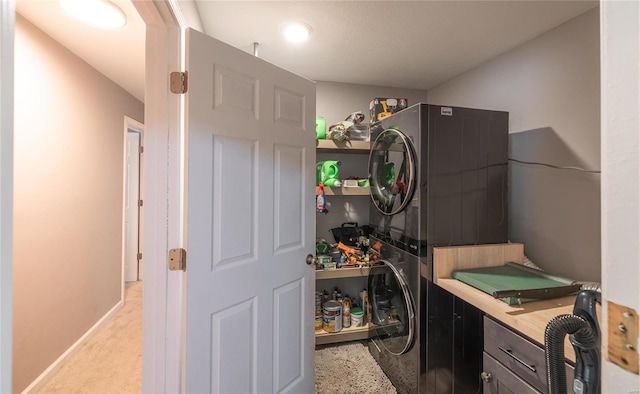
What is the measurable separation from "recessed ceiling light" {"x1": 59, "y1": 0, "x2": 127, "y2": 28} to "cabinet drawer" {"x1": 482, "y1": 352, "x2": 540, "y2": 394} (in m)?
A: 2.60

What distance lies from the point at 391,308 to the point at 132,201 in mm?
3446

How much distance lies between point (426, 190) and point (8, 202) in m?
1.54

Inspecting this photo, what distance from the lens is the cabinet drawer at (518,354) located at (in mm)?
975

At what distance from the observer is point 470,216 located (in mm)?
1603

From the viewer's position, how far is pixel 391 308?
1898 millimetres

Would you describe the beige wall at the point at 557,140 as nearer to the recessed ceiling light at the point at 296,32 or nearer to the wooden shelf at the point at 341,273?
the wooden shelf at the point at 341,273

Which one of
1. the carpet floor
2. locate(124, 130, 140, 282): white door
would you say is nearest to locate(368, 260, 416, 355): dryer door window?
the carpet floor

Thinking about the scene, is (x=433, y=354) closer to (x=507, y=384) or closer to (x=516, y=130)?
(x=507, y=384)

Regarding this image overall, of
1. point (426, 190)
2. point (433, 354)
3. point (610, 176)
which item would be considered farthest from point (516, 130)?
point (610, 176)

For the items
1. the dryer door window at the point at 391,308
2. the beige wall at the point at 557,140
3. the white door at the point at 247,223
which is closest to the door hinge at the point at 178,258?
the white door at the point at 247,223

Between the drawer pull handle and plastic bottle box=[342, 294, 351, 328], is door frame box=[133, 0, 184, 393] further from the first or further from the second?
plastic bottle box=[342, 294, 351, 328]

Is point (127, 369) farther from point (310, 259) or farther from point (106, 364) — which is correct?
point (310, 259)

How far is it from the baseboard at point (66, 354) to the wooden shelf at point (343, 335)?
1890mm

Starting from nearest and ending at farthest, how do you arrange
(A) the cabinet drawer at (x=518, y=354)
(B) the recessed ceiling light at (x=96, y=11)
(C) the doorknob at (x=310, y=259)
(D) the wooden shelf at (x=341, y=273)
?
(A) the cabinet drawer at (x=518, y=354) < (B) the recessed ceiling light at (x=96, y=11) < (C) the doorknob at (x=310, y=259) < (D) the wooden shelf at (x=341, y=273)
